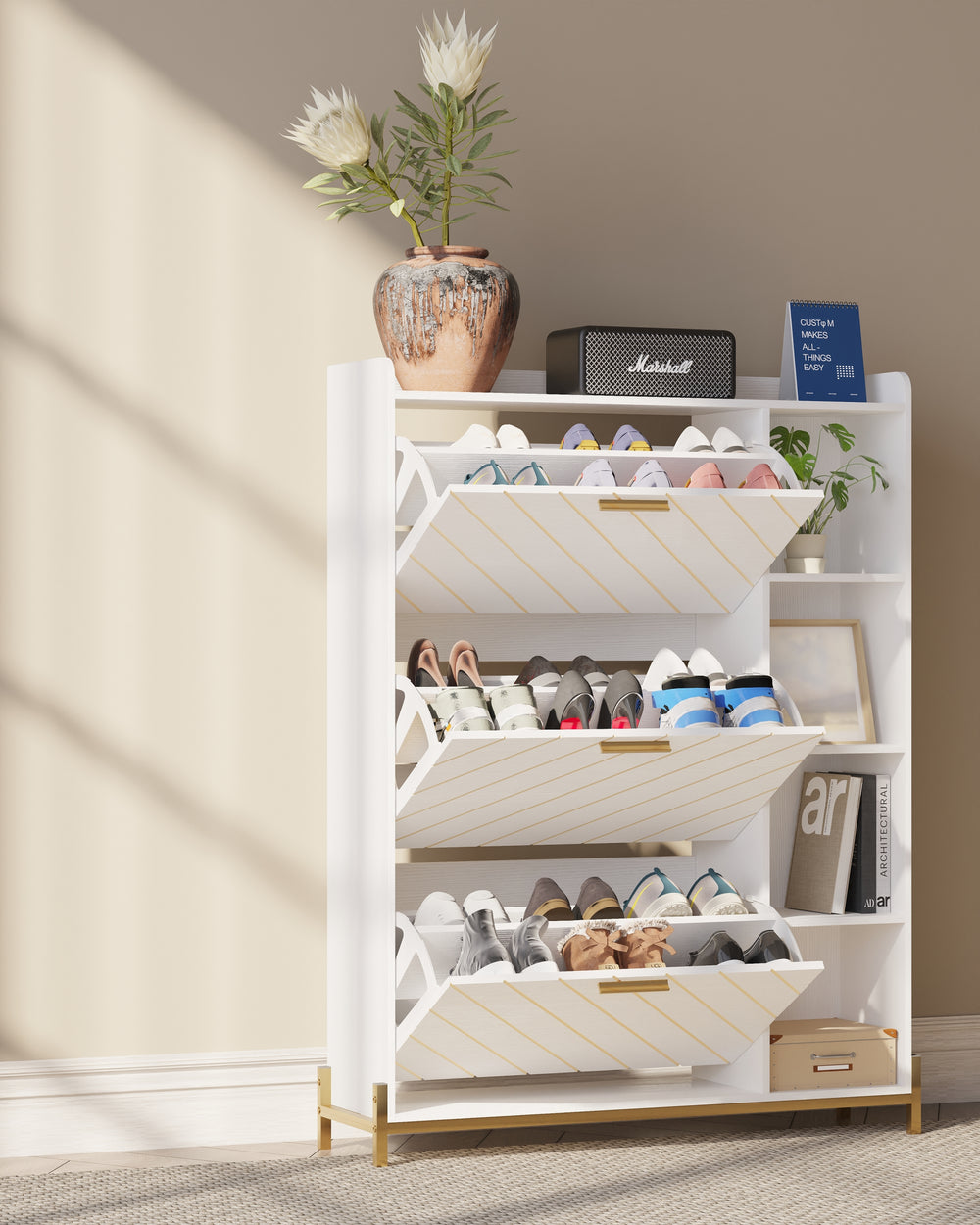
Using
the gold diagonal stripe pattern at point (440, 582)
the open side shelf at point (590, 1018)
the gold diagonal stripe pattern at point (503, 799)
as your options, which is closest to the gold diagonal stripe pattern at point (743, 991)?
the open side shelf at point (590, 1018)

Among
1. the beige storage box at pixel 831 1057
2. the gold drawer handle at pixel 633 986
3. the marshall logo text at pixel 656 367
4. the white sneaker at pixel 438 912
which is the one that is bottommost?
the beige storage box at pixel 831 1057

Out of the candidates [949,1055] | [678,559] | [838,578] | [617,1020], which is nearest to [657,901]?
[617,1020]

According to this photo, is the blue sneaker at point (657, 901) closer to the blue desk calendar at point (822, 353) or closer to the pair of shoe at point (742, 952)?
the pair of shoe at point (742, 952)

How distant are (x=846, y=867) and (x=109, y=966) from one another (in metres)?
1.59

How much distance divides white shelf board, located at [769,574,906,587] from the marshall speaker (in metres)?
0.41

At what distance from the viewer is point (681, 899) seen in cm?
295

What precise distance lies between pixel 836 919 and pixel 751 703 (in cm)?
59

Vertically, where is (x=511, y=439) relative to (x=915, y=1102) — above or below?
above

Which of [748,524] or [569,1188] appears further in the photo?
[748,524]

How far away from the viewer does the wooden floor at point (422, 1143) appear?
3.00 meters

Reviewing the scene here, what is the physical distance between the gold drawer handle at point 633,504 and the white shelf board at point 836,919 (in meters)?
0.95

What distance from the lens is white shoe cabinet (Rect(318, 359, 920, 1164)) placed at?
110 inches

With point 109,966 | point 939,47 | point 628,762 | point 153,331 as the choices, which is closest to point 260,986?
point 109,966

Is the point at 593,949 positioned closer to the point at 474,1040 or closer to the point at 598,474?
the point at 474,1040
